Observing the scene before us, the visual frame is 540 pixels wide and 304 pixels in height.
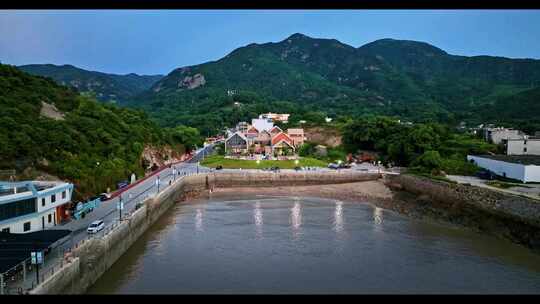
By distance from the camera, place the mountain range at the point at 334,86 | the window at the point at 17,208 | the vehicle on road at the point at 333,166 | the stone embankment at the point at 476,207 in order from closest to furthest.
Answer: the window at the point at 17,208 < the stone embankment at the point at 476,207 < the vehicle on road at the point at 333,166 < the mountain range at the point at 334,86

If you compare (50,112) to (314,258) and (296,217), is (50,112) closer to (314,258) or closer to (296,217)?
(296,217)

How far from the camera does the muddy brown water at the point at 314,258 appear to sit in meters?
14.5

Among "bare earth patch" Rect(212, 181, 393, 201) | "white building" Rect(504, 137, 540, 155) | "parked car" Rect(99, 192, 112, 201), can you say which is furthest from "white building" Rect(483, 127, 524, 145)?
"parked car" Rect(99, 192, 112, 201)

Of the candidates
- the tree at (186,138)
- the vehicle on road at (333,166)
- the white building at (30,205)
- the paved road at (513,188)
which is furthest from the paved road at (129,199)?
the paved road at (513,188)

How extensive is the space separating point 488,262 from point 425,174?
16.2 metres

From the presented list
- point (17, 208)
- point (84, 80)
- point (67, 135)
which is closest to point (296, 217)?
point (17, 208)

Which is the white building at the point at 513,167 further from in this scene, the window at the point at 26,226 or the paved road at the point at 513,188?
the window at the point at 26,226

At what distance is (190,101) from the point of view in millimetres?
106250

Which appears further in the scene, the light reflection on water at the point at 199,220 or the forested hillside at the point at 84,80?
the forested hillside at the point at 84,80

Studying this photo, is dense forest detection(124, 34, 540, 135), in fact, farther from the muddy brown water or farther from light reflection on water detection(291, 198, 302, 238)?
the muddy brown water

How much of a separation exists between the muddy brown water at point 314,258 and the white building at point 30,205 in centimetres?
342

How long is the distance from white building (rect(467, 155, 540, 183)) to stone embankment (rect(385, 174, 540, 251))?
396 cm

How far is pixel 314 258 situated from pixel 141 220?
8.72 m

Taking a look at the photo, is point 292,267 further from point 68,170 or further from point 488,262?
point 68,170
